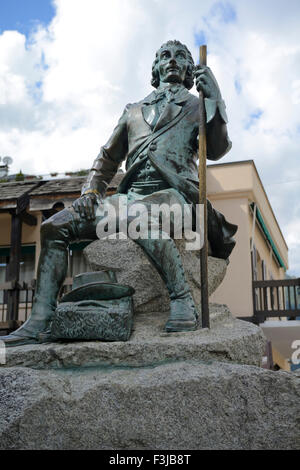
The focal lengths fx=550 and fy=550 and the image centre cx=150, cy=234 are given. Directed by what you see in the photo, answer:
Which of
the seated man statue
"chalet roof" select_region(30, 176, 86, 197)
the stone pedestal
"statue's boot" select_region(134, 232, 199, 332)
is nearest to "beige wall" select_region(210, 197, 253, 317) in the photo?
"chalet roof" select_region(30, 176, 86, 197)

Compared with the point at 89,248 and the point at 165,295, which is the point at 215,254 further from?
the point at 89,248

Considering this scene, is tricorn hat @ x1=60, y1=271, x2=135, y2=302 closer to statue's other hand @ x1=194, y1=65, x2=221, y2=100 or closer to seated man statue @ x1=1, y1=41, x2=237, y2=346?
seated man statue @ x1=1, y1=41, x2=237, y2=346

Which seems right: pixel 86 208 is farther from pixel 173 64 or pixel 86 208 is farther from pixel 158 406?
pixel 158 406

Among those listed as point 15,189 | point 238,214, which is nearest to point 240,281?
point 238,214

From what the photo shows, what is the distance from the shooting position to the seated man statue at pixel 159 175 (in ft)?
10.5

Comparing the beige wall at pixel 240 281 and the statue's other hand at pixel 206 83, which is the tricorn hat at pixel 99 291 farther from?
the beige wall at pixel 240 281

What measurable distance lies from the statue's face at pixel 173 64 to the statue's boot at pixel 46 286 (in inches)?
59.6

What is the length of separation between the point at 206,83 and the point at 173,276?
1.32m

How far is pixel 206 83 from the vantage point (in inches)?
141

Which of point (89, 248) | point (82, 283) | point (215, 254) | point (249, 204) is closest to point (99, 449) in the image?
point (82, 283)

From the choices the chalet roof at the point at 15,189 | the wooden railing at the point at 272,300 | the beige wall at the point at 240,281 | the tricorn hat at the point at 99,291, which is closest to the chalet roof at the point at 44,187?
the chalet roof at the point at 15,189

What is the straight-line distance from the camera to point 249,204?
1316 cm

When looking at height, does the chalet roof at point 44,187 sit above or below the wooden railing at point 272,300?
above

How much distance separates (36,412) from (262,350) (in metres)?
1.34
